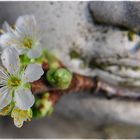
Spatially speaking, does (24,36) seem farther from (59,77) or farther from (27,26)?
(59,77)

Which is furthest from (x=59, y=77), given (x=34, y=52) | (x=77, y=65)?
(x=77, y=65)

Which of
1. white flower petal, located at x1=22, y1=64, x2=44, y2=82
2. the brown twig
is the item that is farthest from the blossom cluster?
the brown twig

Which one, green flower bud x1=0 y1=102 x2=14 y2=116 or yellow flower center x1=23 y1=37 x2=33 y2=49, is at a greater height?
yellow flower center x1=23 y1=37 x2=33 y2=49

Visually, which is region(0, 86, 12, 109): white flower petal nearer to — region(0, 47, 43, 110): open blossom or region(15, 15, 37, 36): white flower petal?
region(0, 47, 43, 110): open blossom

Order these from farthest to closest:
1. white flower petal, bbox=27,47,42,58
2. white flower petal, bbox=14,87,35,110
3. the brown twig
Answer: the brown twig < white flower petal, bbox=27,47,42,58 < white flower petal, bbox=14,87,35,110

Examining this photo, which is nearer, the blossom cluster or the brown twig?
the blossom cluster

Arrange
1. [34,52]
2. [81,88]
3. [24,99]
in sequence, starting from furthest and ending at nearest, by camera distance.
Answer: [81,88] → [34,52] → [24,99]

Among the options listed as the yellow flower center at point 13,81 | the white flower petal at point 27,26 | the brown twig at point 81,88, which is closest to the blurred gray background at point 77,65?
the brown twig at point 81,88
